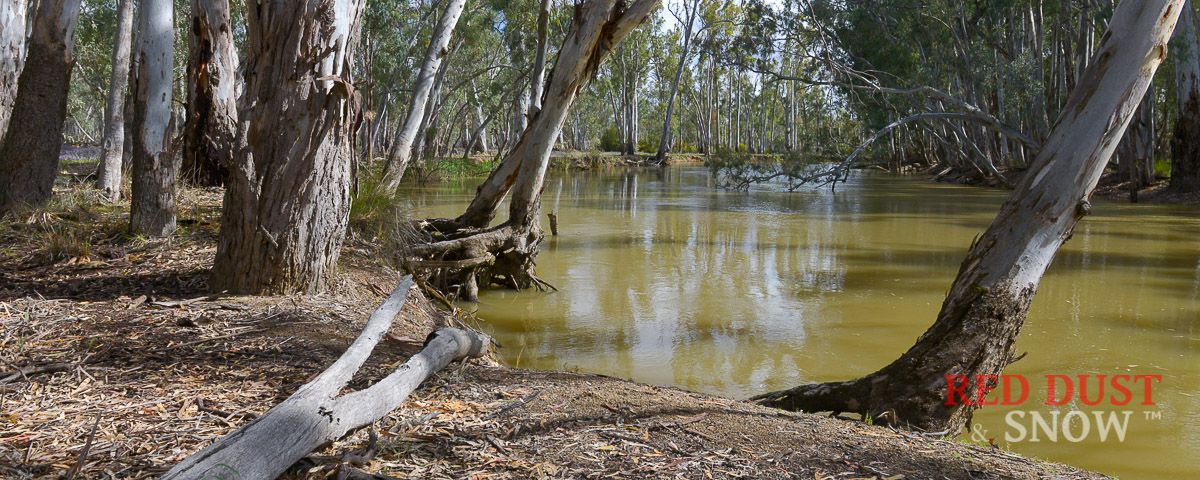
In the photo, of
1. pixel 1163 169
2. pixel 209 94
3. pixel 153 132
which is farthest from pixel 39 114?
pixel 1163 169

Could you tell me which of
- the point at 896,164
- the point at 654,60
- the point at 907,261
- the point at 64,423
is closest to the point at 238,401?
the point at 64,423

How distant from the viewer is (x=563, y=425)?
8.08 feet

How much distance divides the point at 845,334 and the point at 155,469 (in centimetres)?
457

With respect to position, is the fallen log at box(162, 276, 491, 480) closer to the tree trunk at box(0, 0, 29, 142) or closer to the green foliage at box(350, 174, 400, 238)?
the green foliage at box(350, 174, 400, 238)

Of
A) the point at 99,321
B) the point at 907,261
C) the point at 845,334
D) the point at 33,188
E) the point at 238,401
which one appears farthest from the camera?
the point at 907,261

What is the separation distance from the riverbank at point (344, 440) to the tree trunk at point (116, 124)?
2517 millimetres

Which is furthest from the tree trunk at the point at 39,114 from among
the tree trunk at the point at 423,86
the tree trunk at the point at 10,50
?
the tree trunk at the point at 423,86

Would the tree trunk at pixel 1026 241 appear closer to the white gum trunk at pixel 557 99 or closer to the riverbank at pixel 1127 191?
the white gum trunk at pixel 557 99

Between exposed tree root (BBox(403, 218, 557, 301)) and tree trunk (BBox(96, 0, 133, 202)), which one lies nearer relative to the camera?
tree trunk (BBox(96, 0, 133, 202))

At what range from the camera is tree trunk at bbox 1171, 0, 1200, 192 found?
14547 mm

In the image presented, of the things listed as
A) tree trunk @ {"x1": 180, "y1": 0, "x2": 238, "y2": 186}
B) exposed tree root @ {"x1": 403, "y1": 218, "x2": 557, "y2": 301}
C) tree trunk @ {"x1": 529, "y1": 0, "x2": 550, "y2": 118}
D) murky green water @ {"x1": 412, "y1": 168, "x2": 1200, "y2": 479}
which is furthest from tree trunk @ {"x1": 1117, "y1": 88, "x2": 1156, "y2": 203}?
tree trunk @ {"x1": 180, "y1": 0, "x2": 238, "y2": 186}

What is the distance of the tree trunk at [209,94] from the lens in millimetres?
5902

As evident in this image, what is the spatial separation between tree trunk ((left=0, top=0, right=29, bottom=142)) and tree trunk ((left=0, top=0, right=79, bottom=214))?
12cm

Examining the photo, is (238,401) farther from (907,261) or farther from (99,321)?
(907,261)
